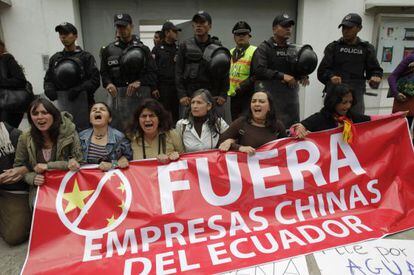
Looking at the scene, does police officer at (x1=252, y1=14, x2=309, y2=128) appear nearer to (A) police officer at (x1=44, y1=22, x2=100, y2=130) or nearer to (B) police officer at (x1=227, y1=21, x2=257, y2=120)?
(B) police officer at (x1=227, y1=21, x2=257, y2=120)

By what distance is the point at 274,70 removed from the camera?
4.39 m

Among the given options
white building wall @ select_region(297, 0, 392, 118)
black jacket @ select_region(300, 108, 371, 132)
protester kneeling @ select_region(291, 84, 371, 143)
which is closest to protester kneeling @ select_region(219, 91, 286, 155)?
protester kneeling @ select_region(291, 84, 371, 143)

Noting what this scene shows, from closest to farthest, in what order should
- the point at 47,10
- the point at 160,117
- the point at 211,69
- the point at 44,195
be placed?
the point at 44,195 → the point at 160,117 → the point at 211,69 → the point at 47,10

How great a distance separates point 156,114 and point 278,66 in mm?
1921

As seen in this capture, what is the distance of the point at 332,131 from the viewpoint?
351 centimetres

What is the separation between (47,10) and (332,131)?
5.02 m

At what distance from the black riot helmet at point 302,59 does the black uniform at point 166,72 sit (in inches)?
66.8

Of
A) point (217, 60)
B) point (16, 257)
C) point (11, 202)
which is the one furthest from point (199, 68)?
point (16, 257)

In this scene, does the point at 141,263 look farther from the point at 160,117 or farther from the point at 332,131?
the point at 332,131

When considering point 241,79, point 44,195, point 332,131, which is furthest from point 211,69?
point 44,195

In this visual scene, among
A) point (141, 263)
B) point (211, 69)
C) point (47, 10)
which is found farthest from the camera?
point (47, 10)

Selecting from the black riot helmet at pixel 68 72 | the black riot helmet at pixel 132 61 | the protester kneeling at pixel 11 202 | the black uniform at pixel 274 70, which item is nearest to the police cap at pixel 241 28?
the black uniform at pixel 274 70

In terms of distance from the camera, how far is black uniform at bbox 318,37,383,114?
4.43 meters

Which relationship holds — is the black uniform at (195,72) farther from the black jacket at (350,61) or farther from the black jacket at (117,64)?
the black jacket at (350,61)
